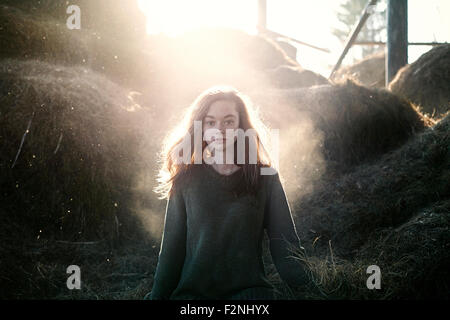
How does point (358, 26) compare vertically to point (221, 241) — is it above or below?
above

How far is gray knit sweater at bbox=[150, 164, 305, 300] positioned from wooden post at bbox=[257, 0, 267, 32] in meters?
9.09

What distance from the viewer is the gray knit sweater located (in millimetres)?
1801

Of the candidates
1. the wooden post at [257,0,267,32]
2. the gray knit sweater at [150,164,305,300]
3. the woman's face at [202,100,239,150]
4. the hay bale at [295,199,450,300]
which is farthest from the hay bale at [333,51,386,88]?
the gray knit sweater at [150,164,305,300]

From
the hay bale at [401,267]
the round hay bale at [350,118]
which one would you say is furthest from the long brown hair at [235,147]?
the round hay bale at [350,118]

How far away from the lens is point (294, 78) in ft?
21.3

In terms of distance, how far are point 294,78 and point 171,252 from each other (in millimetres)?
5209

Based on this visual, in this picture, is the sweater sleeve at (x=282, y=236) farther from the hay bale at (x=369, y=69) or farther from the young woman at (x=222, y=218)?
the hay bale at (x=369, y=69)

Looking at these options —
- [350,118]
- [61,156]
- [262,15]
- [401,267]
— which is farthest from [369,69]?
[61,156]

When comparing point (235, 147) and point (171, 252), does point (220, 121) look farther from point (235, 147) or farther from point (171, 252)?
point (171, 252)

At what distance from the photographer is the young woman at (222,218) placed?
181cm

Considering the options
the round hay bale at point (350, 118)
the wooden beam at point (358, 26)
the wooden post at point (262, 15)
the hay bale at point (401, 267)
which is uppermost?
the wooden post at point (262, 15)

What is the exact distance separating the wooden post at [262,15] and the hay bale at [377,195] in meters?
6.98

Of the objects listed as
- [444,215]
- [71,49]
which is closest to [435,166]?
[444,215]
